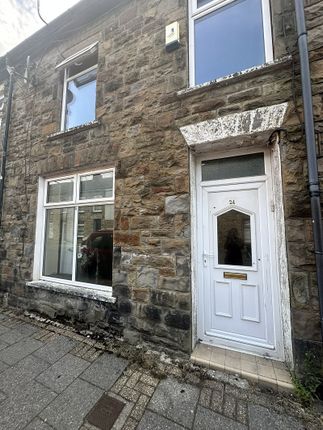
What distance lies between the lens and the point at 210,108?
9.35 ft

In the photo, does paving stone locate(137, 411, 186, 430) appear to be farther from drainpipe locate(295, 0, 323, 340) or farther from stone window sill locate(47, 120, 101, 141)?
stone window sill locate(47, 120, 101, 141)

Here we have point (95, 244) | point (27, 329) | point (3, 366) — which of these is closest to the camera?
point (3, 366)

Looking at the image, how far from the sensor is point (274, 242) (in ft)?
8.74

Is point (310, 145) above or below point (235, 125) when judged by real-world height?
below

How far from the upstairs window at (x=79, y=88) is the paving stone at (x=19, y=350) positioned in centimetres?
382

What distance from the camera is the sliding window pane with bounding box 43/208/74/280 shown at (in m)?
4.09

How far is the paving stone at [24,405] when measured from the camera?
6.10 feet

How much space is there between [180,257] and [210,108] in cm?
204

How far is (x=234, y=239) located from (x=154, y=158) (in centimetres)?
164

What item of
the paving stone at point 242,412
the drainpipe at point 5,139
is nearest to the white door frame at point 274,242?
the paving stone at point 242,412

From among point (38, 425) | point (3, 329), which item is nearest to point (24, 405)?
point (38, 425)

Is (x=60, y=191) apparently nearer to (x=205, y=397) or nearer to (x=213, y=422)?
(x=205, y=397)

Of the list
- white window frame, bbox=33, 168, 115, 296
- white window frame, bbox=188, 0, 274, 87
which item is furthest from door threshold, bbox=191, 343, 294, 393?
white window frame, bbox=188, 0, 274, 87

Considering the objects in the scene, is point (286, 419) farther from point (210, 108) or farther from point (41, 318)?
point (41, 318)
